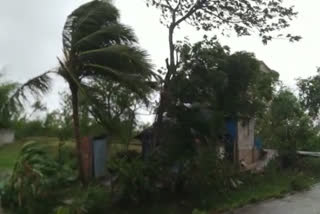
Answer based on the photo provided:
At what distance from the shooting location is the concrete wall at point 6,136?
23172 millimetres

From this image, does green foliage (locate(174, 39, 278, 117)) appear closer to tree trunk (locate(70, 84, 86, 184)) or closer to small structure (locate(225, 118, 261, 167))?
small structure (locate(225, 118, 261, 167))

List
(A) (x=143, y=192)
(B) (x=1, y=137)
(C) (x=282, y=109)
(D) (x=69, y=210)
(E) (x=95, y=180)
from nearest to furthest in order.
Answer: (D) (x=69, y=210) → (A) (x=143, y=192) → (E) (x=95, y=180) → (C) (x=282, y=109) → (B) (x=1, y=137)

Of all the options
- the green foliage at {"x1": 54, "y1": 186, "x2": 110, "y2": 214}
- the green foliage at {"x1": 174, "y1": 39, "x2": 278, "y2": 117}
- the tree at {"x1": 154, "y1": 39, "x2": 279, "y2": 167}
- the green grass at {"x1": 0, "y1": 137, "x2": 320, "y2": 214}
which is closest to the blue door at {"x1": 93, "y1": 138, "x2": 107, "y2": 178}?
the green grass at {"x1": 0, "y1": 137, "x2": 320, "y2": 214}

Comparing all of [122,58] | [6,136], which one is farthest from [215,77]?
[6,136]

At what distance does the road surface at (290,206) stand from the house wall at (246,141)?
10.2ft

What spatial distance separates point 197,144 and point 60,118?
13.2 metres

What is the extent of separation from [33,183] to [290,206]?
18.8ft

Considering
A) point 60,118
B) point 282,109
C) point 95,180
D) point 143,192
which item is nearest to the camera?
point 143,192

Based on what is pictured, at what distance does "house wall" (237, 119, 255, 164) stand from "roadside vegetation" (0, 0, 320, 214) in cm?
227

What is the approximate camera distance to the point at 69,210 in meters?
6.22

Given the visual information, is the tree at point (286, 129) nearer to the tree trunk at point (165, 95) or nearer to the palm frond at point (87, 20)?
the tree trunk at point (165, 95)

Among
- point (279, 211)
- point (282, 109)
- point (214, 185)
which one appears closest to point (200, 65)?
point (214, 185)

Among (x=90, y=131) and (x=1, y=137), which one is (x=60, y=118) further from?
(x=90, y=131)

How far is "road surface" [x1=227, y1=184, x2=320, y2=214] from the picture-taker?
817cm
